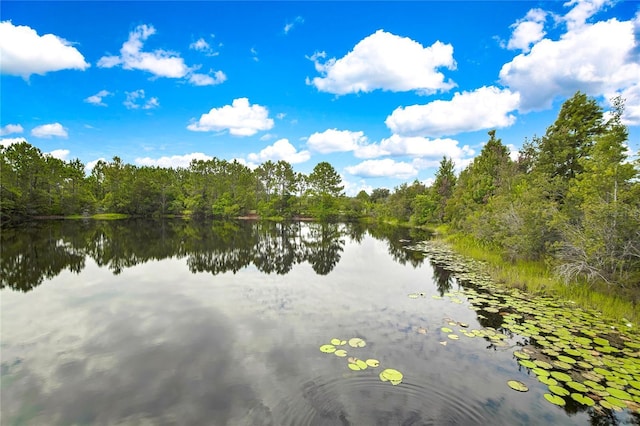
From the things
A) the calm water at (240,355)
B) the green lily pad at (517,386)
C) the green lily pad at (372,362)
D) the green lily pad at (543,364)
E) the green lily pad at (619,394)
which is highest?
the green lily pad at (619,394)

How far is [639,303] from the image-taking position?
920 cm

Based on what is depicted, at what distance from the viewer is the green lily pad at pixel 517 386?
19.0 feet

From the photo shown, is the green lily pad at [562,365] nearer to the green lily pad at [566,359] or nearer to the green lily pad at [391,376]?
the green lily pad at [566,359]

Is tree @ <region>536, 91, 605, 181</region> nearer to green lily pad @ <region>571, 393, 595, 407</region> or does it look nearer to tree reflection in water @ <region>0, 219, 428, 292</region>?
tree reflection in water @ <region>0, 219, 428, 292</region>

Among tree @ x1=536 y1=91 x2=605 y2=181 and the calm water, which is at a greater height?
tree @ x1=536 y1=91 x2=605 y2=181

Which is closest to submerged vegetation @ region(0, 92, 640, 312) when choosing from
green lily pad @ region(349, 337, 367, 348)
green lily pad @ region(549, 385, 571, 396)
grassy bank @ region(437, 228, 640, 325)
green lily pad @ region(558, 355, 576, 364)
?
grassy bank @ region(437, 228, 640, 325)

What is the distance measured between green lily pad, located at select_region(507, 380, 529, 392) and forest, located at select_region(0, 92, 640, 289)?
606 centimetres

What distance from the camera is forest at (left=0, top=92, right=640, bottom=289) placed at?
10109 mm

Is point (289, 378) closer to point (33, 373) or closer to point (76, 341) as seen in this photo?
point (33, 373)

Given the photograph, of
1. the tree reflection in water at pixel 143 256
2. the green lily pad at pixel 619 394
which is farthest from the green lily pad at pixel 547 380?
Result: the tree reflection in water at pixel 143 256

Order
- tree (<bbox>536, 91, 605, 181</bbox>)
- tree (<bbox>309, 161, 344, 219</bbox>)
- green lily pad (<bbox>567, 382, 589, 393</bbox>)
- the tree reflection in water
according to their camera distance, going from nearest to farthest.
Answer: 1. green lily pad (<bbox>567, 382, 589, 393</bbox>)
2. the tree reflection in water
3. tree (<bbox>536, 91, 605, 181</bbox>)
4. tree (<bbox>309, 161, 344, 219</bbox>)

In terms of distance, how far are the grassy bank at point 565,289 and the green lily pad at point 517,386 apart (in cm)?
537

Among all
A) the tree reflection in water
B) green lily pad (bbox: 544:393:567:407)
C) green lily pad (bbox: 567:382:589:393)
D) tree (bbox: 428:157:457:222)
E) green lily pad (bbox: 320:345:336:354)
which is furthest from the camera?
tree (bbox: 428:157:457:222)

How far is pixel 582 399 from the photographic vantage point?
17.5ft
